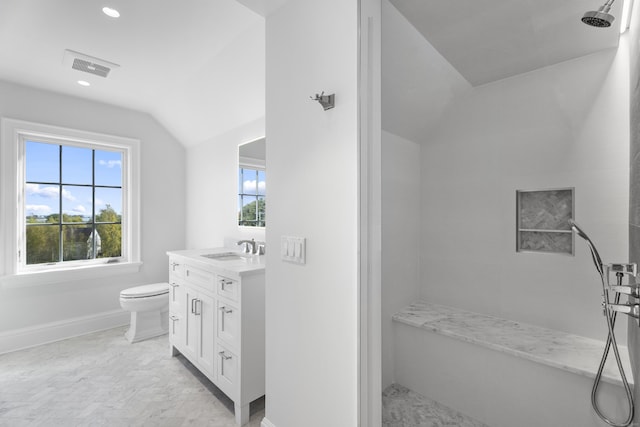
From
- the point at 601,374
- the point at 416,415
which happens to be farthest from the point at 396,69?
the point at 416,415

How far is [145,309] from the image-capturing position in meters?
2.90

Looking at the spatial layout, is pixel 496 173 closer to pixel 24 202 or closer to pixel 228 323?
pixel 228 323

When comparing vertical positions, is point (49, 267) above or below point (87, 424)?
above

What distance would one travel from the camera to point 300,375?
4.78 ft

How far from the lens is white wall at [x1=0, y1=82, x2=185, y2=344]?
2848 millimetres

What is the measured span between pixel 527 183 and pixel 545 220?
277 mm

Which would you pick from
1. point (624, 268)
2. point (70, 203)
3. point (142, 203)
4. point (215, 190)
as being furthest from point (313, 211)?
point (70, 203)

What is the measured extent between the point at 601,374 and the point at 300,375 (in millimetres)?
1457

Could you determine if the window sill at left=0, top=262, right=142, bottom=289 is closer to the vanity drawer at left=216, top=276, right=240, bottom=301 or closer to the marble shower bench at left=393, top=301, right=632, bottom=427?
the vanity drawer at left=216, top=276, right=240, bottom=301

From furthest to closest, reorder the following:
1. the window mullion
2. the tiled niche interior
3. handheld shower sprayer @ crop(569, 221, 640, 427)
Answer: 1. the window mullion
2. the tiled niche interior
3. handheld shower sprayer @ crop(569, 221, 640, 427)

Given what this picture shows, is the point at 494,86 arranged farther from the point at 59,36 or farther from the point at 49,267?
the point at 49,267

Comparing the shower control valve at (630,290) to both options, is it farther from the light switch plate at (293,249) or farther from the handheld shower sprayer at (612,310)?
the light switch plate at (293,249)

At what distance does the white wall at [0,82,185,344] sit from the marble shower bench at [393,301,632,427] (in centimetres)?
296

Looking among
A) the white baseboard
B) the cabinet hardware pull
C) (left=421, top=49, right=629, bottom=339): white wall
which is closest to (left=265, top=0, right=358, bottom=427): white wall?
the cabinet hardware pull
